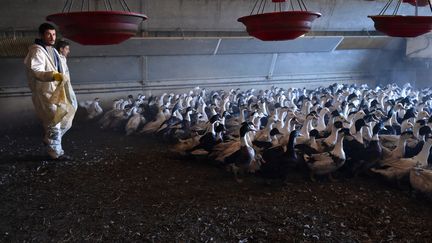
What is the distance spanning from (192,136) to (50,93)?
2266 millimetres

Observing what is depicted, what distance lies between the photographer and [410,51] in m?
12.2

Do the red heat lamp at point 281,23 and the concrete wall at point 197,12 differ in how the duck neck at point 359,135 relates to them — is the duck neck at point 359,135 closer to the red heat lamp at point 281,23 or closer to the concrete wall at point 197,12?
the red heat lamp at point 281,23

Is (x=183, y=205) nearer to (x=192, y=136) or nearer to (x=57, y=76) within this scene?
(x=192, y=136)

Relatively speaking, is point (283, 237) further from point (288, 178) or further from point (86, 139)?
point (86, 139)

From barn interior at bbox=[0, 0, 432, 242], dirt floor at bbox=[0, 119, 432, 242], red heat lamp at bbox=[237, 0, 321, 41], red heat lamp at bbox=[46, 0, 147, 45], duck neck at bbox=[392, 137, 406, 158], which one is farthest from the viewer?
duck neck at bbox=[392, 137, 406, 158]

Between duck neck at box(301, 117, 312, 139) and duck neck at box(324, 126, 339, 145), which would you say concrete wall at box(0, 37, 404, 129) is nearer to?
duck neck at box(301, 117, 312, 139)

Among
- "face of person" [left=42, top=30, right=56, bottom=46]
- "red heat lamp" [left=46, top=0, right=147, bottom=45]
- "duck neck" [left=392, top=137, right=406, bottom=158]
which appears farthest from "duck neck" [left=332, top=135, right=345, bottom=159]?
"face of person" [left=42, top=30, right=56, bottom=46]

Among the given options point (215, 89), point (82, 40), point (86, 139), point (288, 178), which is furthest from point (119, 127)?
point (82, 40)

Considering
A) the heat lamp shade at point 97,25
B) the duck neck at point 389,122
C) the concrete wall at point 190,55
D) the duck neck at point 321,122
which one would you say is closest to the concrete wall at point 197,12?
the concrete wall at point 190,55

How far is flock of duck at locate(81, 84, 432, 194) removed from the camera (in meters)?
5.17

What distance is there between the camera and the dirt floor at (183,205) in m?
3.84

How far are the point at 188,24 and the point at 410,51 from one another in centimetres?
730

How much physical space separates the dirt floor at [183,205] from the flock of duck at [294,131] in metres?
0.23

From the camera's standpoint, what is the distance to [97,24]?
302 cm
